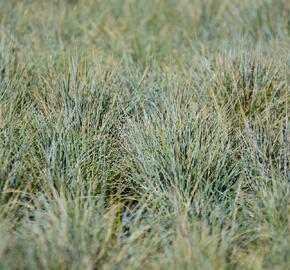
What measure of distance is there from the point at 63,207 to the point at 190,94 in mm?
1254

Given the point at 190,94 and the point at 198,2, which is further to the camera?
the point at 198,2

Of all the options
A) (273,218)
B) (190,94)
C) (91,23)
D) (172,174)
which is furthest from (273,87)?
(91,23)

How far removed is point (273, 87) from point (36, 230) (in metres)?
1.76

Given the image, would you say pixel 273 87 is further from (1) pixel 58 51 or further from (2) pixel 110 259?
(2) pixel 110 259

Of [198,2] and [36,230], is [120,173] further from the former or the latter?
[198,2]

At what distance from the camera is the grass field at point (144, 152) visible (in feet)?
7.58

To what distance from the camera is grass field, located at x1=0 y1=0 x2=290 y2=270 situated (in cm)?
231

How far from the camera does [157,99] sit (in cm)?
336

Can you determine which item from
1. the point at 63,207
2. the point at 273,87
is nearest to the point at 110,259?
the point at 63,207

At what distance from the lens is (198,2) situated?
5.12 meters

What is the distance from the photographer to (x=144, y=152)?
293 cm

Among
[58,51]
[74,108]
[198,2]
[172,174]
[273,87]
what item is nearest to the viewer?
[172,174]

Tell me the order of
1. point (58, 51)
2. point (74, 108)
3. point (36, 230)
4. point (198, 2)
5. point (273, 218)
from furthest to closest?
point (198, 2) → point (58, 51) → point (74, 108) → point (273, 218) → point (36, 230)

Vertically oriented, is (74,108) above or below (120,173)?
above
